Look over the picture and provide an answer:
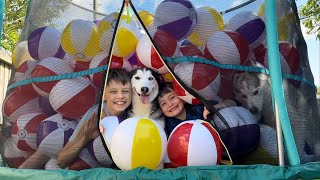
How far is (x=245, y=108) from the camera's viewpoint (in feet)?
7.36

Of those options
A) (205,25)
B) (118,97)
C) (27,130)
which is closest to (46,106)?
(27,130)

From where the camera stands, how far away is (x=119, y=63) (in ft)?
7.82

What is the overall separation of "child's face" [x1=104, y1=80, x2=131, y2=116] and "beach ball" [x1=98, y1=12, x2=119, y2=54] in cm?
21

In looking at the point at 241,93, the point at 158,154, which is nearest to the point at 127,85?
the point at 158,154

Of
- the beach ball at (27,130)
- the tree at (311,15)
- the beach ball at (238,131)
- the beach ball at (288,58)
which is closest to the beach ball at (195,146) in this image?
the beach ball at (238,131)

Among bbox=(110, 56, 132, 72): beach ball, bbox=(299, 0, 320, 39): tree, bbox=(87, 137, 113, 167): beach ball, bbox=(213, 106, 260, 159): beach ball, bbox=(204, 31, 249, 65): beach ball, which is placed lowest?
bbox=(87, 137, 113, 167): beach ball

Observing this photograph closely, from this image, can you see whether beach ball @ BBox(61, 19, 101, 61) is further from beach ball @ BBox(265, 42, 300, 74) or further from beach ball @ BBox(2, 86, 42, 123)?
beach ball @ BBox(265, 42, 300, 74)

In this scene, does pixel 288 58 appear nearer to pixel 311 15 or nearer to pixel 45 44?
pixel 45 44

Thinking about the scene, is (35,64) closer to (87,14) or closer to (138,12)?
(87,14)

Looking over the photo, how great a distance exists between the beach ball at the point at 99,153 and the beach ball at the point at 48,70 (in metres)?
0.48

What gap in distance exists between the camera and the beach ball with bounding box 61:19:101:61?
2.43m

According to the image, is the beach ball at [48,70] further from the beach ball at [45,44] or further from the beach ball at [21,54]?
the beach ball at [21,54]

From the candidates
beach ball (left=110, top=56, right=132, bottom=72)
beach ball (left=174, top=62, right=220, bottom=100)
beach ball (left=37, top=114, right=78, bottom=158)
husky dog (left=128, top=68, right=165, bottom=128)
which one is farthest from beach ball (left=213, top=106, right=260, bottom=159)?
beach ball (left=37, top=114, right=78, bottom=158)

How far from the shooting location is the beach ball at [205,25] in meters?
2.40
